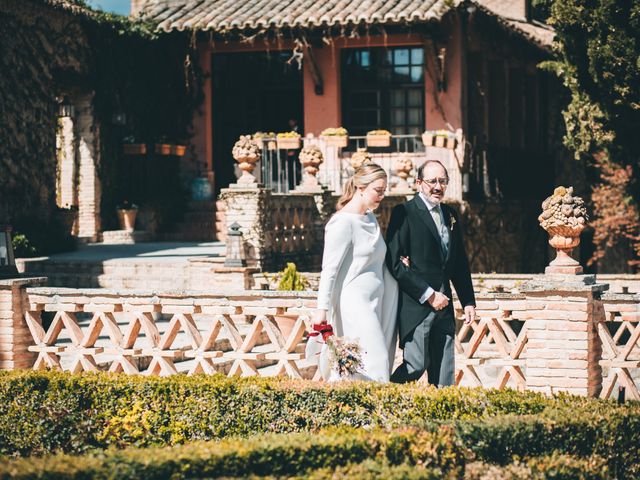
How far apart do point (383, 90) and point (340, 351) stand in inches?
650

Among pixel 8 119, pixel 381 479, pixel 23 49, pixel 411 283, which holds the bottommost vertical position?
pixel 381 479

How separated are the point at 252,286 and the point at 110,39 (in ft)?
28.6

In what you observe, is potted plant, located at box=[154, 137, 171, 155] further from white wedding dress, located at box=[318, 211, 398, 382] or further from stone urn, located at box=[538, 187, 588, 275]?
white wedding dress, located at box=[318, 211, 398, 382]

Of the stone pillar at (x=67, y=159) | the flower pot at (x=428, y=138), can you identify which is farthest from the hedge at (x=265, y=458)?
the stone pillar at (x=67, y=159)

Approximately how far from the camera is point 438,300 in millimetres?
6980

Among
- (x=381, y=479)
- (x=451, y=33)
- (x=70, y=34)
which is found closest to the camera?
(x=381, y=479)

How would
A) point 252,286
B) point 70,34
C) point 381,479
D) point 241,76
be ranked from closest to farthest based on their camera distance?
point 381,479 → point 252,286 → point 70,34 → point 241,76

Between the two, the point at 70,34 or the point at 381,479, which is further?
the point at 70,34

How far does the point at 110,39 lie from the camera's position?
2173 centimetres

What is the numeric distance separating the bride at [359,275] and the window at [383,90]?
15841mm

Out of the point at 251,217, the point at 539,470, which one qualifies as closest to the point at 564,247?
the point at 539,470

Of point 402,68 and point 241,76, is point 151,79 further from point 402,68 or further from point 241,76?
point 402,68

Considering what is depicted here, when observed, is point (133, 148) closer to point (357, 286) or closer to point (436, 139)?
point (436, 139)

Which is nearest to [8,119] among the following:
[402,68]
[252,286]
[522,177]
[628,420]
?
[252,286]
